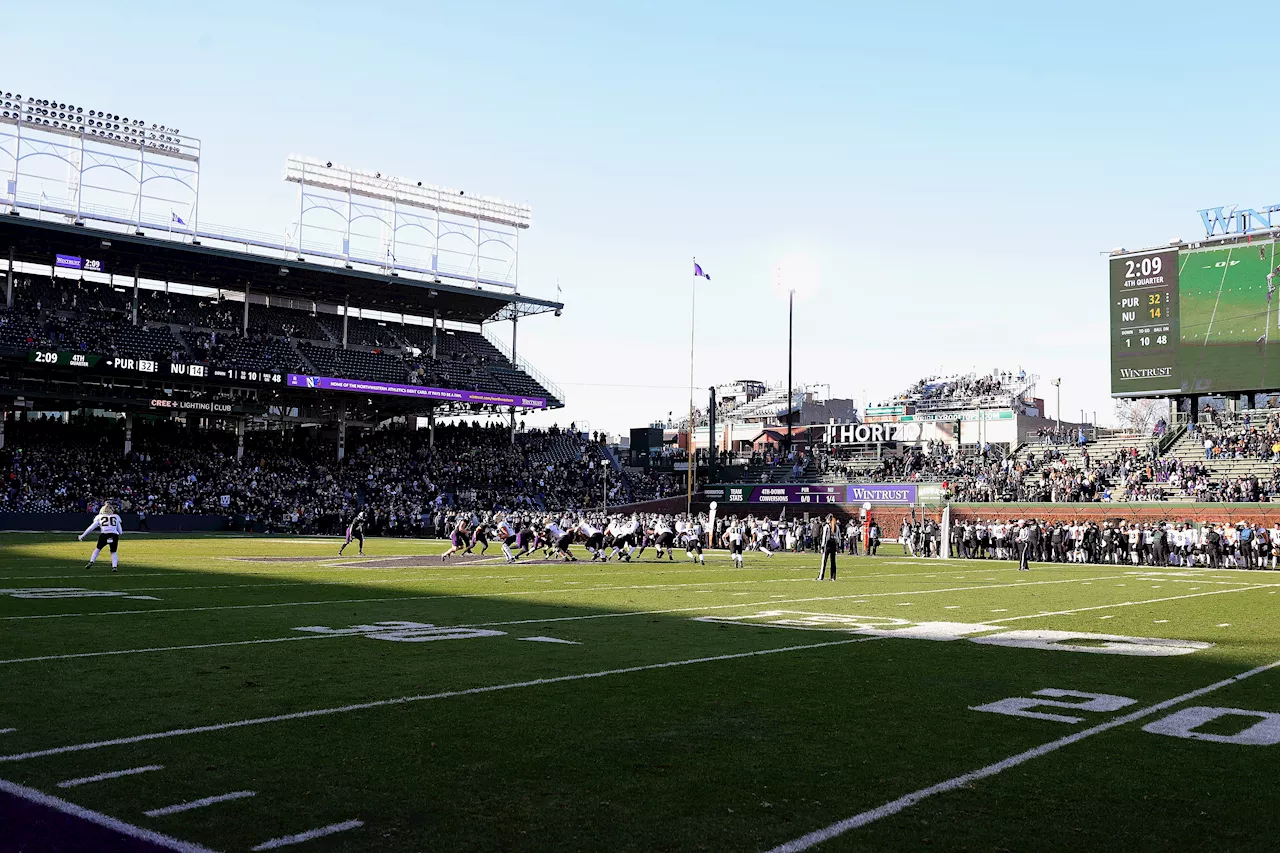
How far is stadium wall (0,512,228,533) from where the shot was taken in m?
44.7

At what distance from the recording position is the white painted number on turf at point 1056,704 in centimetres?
843

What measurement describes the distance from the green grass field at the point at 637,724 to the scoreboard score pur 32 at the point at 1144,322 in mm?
30290

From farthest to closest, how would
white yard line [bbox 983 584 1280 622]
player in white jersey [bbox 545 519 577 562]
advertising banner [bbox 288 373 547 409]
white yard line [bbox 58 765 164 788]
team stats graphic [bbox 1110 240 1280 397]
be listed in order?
advertising banner [bbox 288 373 547 409], team stats graphic [bbox 1110 240 1280 397], player in white jersey [bbox 545 519 577 562], white yard line [bbox 983 584 1280 622], white yard line [bbox 58 765 164 788]

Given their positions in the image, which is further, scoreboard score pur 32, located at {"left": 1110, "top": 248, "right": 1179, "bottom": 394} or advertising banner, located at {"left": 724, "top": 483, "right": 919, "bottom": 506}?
advertising banner, located at {"left": 724, "top": 483, "right": 919, "bottom": 506}

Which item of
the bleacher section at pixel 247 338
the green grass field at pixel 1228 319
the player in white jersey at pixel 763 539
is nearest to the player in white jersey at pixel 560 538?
the player in white jersey at pixel 763 539

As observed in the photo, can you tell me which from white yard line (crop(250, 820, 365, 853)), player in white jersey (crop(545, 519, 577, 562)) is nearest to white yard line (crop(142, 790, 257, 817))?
white yard line (crop(250, 820, 365, 853))

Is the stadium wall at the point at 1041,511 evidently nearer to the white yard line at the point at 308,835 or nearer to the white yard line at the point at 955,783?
the white yard line at the point at 955,783

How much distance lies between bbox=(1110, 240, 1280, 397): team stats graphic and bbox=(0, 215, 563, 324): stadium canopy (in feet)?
122

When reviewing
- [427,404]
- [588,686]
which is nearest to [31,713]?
[588,686]

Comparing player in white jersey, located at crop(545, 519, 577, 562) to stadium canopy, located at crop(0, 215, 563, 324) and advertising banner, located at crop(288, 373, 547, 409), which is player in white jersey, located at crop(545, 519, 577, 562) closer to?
advertising banner, located at crop(288, 373, 547, 409)

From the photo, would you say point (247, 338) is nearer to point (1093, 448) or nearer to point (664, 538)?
point (664, 538)

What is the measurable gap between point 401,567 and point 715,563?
10.4 m

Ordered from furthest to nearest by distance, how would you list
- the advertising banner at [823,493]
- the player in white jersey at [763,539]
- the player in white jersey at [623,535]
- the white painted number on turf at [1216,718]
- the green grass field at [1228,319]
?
the advertising banner at [823,493], the green grass field at [1228,319], the player in white jersey at [763,539], the player in white jersey at [623,535], the white painted number on turf at [1216,718]

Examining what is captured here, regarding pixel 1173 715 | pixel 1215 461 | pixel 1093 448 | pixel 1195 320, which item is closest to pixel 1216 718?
pixel 1173 715
